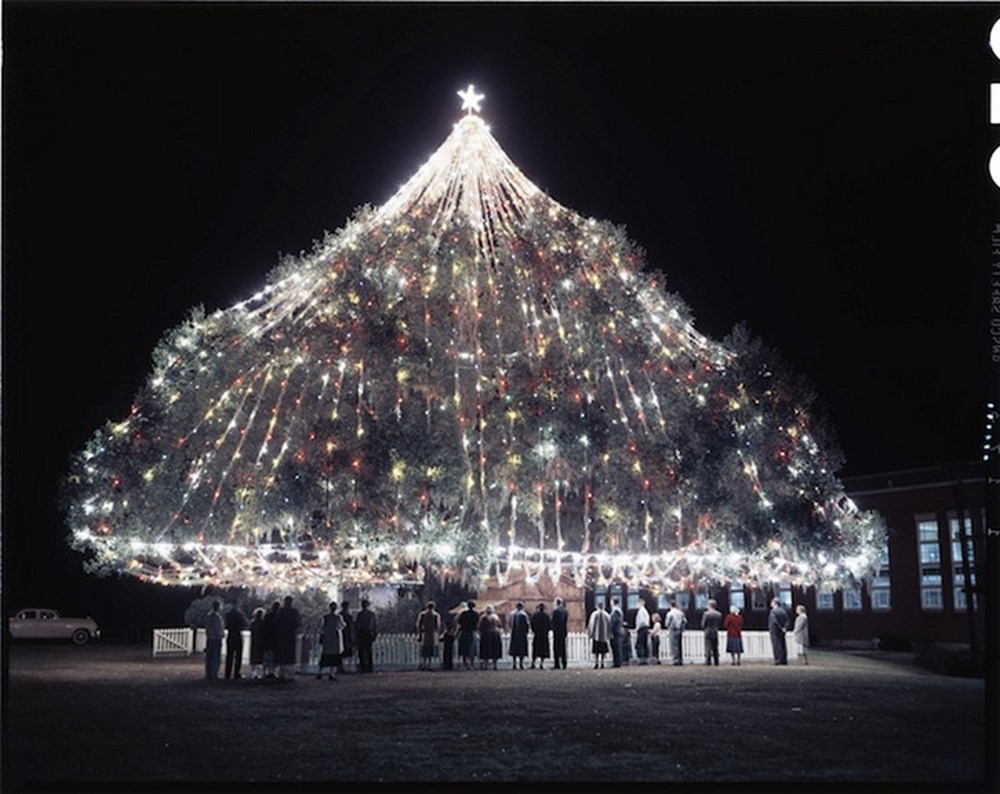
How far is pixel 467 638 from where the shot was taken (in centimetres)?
2145

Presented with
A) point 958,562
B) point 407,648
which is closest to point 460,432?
point 407,648

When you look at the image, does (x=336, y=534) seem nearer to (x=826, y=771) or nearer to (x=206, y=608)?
(x=826, y=771)

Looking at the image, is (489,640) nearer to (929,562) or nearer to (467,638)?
(467,638)

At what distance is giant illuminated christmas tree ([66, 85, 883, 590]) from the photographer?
793 inches

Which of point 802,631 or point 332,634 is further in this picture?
point 802,631

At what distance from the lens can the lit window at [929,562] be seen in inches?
1378

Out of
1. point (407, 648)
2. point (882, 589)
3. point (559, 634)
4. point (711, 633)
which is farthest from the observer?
point (882, 589)

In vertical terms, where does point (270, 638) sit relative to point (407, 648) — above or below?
above

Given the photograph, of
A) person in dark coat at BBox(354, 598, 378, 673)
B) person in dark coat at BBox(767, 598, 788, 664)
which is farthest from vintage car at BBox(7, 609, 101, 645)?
person in dark coat at BBox(767, 598, 788, 664)

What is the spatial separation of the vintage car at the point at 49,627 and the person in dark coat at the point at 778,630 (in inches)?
845

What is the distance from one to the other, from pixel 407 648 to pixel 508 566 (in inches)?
110

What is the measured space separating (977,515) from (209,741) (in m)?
26.8

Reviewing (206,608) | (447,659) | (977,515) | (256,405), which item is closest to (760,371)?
(447,659)

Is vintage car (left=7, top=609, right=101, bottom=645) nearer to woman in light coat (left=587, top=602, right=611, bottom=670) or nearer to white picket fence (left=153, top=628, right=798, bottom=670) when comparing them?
white picket fence (left=153, top=628, right=798, bottom=670)
